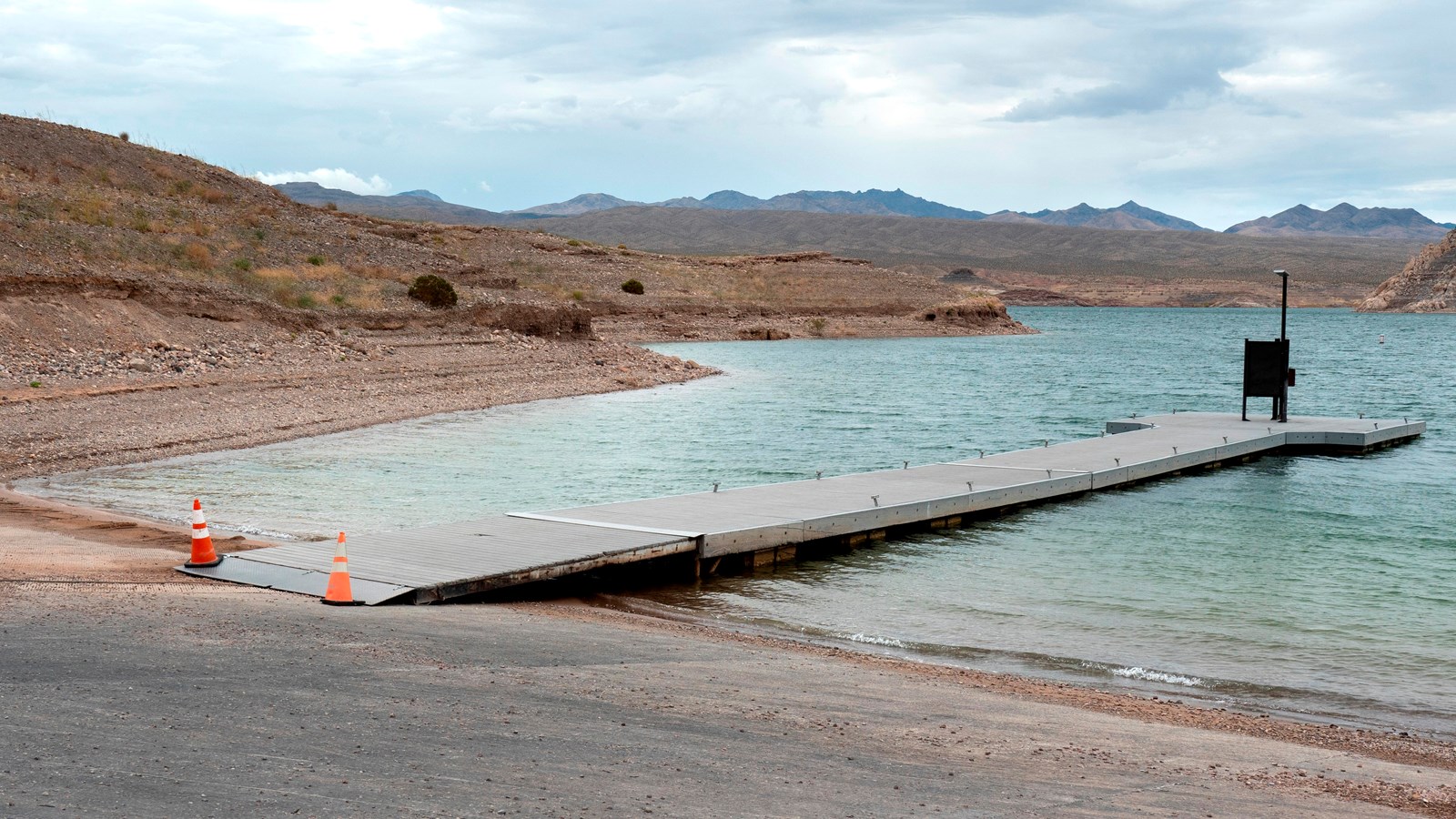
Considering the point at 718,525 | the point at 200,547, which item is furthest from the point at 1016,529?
the point at 200,547

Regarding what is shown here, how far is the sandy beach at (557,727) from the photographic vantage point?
5035 millimetres

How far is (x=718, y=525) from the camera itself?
12.5 metres

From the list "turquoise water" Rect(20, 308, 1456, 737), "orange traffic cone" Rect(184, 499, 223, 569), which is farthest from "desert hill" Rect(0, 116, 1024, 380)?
"orange traffic cone" Rect(184, 499, 223, 569)

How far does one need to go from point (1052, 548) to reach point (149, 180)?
41964 millimetres

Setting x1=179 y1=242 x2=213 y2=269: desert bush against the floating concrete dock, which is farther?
x1=179 y1=242 x2=213 y2=269: desert bush

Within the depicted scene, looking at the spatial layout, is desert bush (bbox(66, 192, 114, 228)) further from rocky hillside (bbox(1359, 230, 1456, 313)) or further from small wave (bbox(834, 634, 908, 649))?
rocky hillside (bbox(1359, 230, 1456, 313))

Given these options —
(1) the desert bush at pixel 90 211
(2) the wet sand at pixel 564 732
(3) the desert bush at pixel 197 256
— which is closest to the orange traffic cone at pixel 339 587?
(2) the wet sand at pixel 564 732

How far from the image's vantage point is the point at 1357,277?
168 meters

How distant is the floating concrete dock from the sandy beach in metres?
0.64

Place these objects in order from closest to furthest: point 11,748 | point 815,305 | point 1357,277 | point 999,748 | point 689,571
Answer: point 11,748 → point 999,748 → point 689,571 → point 815,305 → point 1357,277

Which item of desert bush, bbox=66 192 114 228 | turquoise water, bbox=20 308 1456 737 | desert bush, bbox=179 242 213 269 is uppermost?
desert bush, bbox=66 192 114 228

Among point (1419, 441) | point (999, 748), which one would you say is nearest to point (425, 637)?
point (999, 748)

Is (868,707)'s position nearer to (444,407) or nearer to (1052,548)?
(1052,548)

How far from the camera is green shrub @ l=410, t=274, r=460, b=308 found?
3972cm
